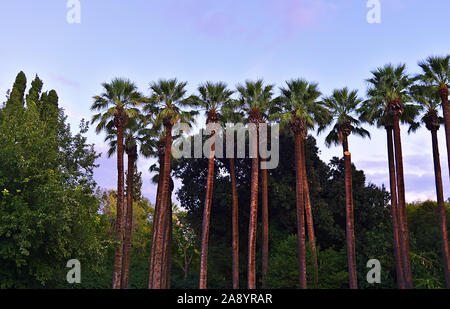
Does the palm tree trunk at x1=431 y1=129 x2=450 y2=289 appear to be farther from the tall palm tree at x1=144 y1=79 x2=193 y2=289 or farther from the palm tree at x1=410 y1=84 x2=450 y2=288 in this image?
the tall palm tree at x1=144 y1=79 x2=193 y2=289

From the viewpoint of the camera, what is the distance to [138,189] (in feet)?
182

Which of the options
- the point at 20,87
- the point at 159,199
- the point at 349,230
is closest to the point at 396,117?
the point at 349,230

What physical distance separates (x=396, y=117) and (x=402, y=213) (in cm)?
640

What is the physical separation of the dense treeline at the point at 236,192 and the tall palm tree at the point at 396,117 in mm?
79

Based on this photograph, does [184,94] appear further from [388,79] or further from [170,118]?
[388,79]

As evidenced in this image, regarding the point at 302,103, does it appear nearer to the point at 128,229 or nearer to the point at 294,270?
the point at 294,270

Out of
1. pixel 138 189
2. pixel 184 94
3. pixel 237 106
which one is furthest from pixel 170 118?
pixel 138 189

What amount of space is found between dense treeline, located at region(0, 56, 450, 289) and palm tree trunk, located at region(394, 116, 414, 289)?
0.07m

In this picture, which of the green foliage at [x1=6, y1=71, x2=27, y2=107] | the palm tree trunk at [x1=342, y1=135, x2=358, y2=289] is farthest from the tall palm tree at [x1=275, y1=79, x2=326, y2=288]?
the green foliage at [x1=6, y1=71, x2=27, y2=107]

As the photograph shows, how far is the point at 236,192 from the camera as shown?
125ft

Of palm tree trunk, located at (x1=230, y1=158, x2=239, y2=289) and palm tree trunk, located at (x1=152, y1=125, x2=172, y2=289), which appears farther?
palm tree trunk, located at (x1=230, y1=158, x2=239, y2=289)

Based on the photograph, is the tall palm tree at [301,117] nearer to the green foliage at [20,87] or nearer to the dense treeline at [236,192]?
the dense treeline at [236,192]

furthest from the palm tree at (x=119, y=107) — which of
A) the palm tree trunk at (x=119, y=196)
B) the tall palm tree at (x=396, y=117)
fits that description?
the tall palm tree at (x=396, y=117)

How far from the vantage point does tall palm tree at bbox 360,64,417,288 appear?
29.3m
